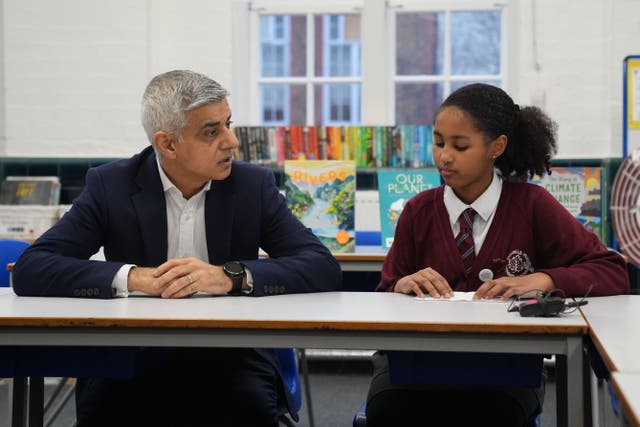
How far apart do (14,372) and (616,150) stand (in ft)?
12.4

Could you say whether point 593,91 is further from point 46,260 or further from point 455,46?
point 46,260

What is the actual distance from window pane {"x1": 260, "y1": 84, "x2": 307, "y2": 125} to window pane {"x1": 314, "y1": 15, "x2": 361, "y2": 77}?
21cm

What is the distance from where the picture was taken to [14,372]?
6.01ft

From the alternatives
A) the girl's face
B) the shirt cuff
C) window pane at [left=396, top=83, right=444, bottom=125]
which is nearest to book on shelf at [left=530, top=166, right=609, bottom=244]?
window pane at [left=396, top=83, right=444, bottom=125]

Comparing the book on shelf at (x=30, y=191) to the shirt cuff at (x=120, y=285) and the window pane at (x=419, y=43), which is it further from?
the shirt cuff at (x=120, y=285)

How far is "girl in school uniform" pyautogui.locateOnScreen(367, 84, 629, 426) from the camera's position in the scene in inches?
82.0

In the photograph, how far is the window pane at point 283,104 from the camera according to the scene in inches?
209

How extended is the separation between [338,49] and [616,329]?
382cm

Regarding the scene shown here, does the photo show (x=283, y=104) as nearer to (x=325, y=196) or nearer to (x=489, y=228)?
(x=325, y=196)

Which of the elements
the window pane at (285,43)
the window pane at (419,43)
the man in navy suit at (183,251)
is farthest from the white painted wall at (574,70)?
the man in navy suit at (183,251)

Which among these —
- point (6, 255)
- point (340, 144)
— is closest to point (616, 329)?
point (6, 255)

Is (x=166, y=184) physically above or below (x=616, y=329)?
above

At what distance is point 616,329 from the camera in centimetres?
160

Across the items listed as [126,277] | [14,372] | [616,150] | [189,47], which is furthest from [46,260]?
[616,150]
